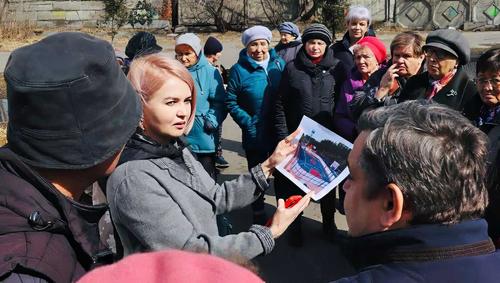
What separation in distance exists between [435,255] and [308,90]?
3161 mm

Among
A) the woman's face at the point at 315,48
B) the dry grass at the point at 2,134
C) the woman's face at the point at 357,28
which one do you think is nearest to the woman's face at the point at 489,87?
the woman's face at the point at 315,48

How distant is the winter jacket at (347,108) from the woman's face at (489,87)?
1.31 metres

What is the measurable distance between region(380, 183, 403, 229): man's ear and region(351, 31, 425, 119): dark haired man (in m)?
2.61

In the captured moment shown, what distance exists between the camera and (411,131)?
145 cm

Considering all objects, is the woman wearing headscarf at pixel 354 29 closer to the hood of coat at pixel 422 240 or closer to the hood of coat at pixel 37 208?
the hood of coat at pixel 422 240

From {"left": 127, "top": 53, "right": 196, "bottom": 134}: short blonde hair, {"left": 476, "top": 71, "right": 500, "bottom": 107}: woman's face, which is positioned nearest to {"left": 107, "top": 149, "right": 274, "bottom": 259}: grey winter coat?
{"left": 127, "top": 53, "right": 196, "bottom": 134}: short blonde hair

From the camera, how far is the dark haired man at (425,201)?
139cm

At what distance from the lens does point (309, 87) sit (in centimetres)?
449

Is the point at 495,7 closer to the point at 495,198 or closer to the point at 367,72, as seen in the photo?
the point at 367,72

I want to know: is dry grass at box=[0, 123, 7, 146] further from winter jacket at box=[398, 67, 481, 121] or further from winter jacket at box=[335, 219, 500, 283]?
winter jacket at box=[335, 219, 500, 283]

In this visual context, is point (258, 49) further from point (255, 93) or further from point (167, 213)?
point (167, 213)

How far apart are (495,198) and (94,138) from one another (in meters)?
2.07

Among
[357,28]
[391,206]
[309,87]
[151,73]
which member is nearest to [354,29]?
[357,28]

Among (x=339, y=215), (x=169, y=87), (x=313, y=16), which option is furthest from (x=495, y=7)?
(x=169, y=87)
